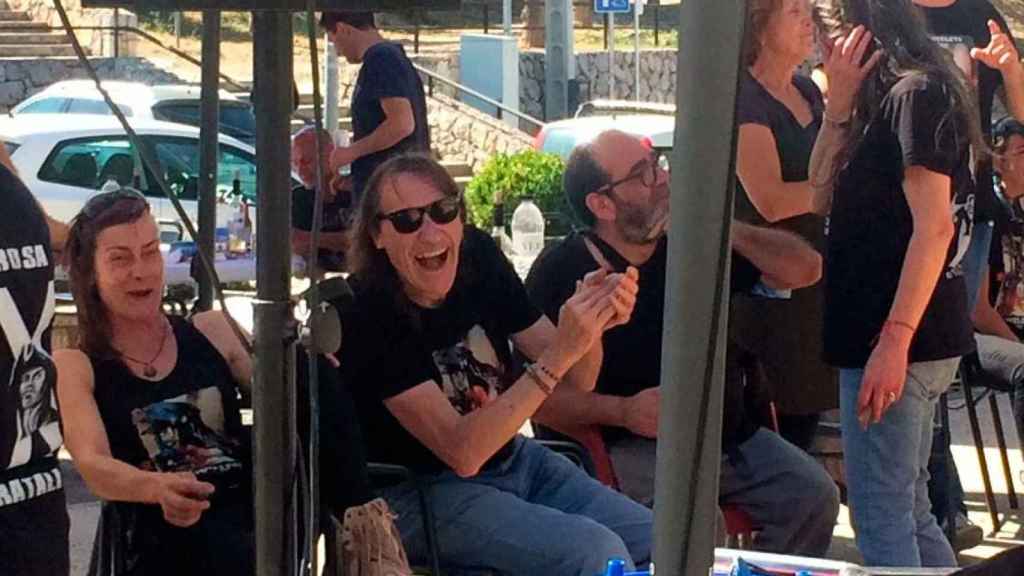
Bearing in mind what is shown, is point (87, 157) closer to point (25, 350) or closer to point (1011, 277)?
point (1011, 277)

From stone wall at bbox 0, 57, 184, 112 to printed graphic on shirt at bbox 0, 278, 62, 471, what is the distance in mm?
22435

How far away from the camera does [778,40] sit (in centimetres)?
402

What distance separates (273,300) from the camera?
7.84 feet

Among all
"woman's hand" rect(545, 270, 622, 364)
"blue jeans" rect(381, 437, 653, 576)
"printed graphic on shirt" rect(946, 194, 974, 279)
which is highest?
"printed graphic on shirt" rect(946, 194, 974, 279)

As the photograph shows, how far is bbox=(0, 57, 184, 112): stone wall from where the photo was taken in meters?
24.8

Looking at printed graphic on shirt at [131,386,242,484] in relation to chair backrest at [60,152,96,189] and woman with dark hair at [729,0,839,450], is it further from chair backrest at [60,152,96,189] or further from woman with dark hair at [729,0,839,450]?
chair backrest at [60,152,96,189]

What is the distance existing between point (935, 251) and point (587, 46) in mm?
27230

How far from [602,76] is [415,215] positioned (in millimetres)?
24714

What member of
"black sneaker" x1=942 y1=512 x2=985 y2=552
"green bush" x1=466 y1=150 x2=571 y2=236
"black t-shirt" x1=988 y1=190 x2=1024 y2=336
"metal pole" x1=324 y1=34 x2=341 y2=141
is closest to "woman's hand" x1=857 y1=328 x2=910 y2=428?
"black sneaker" x1=942 y1=512 x2=985 y2=552

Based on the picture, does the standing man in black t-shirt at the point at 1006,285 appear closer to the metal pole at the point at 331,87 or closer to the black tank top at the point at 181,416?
the black tank top at the point at 181,416

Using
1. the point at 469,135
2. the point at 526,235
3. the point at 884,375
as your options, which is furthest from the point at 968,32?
the point at 469,135

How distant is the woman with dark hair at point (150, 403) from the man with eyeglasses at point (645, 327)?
2.70ft

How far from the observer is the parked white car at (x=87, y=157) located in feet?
45.4

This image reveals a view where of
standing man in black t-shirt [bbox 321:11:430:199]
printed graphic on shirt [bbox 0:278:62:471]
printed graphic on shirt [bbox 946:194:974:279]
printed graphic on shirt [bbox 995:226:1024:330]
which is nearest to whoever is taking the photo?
printed graphic on shirt [bbox 0:278:62:471]
